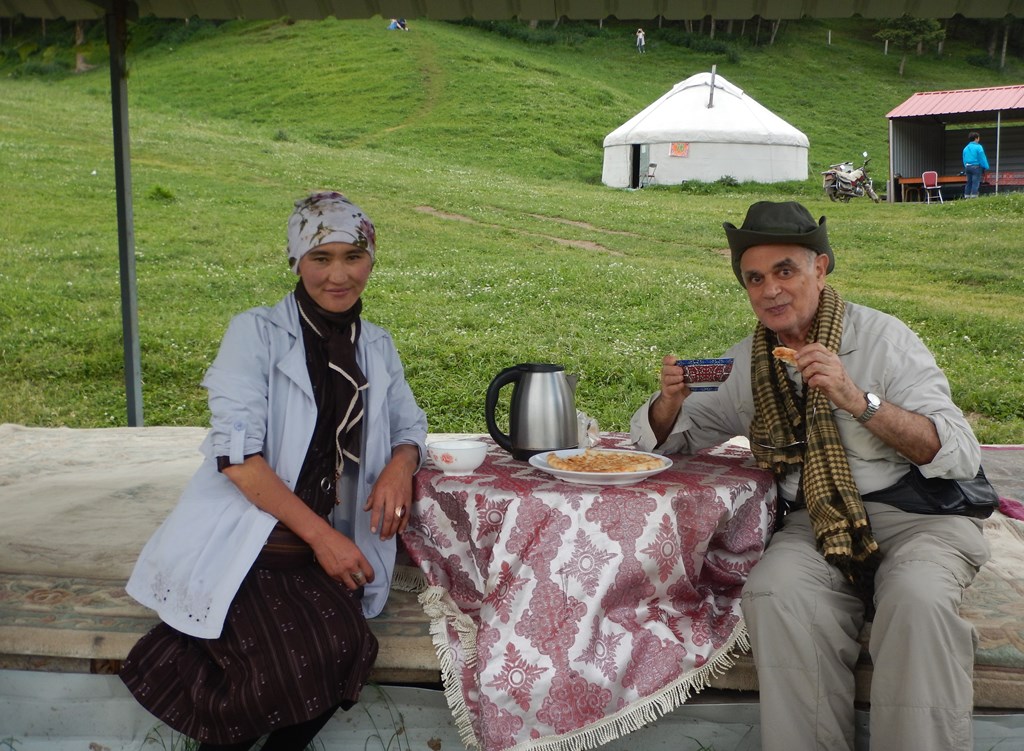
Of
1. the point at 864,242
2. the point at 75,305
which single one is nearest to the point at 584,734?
the point at 75,305

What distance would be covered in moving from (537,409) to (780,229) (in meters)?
0.79

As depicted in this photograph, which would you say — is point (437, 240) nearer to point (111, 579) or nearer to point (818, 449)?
point (111, 579)

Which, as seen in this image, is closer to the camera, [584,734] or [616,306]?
[584,734]

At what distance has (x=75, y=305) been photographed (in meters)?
10.9

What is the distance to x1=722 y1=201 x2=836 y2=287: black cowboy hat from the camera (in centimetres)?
261

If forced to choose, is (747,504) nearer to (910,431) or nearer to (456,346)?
(910,431)

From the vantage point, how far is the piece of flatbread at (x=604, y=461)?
2.57 m

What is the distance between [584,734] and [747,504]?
27.9 inches

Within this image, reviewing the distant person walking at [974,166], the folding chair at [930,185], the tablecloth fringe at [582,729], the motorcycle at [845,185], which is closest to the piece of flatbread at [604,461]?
the tablecloth fringe at [582,729]

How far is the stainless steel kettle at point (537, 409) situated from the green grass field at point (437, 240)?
4.81 m

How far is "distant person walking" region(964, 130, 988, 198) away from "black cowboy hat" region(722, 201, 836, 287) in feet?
56.2

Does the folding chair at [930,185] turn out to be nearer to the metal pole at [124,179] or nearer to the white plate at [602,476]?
the metal pole at [124,179]

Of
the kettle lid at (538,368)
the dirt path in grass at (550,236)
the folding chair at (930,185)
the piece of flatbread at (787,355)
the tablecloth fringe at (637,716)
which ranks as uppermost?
the folding chair at (930,185)

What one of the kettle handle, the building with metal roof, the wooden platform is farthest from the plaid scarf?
the building with metal roof
